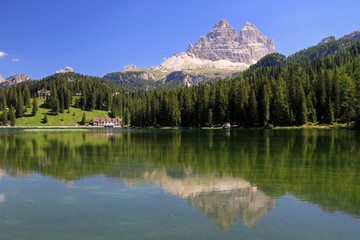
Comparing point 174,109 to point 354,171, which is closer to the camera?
point 354,171

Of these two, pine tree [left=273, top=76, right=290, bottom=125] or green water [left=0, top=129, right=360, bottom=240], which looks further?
pine tree [left=273, top=76, right=290, bottom=125]

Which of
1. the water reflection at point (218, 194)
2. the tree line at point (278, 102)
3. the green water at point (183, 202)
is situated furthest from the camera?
the tree line at point (278, 102)

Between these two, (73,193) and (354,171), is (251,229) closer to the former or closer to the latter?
(73,193)

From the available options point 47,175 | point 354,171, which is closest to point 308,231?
point 354,171

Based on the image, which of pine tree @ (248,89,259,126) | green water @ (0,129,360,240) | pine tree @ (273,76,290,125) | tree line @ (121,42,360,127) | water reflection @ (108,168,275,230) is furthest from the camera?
pine tree @ (248,89,259,126)

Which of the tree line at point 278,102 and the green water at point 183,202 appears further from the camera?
the tree line at point 278,102

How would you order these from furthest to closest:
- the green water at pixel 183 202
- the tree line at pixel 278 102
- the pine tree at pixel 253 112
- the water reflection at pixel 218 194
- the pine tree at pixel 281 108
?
the pine tree at pixel 253 112, the pine tree at pixel 281 108, the tree line at pixel 278 102, the water reflection at pixel 218 194, the green water at pixel 183 202

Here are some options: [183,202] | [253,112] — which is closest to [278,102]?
[253,112]

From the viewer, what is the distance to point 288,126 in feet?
353

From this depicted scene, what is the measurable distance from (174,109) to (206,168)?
128482 mm

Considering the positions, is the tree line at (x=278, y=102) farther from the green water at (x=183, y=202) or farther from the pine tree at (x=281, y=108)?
the green water at (x=183, y=202)

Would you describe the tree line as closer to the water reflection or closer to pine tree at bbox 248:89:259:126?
pine tree at bbox 248:89:259:126

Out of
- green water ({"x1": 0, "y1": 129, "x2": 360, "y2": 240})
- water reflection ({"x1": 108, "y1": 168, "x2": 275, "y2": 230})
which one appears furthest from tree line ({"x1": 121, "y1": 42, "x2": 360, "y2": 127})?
water reflection ({"x1": 108, "y1": 168, "x2": 275, "y2": 230})

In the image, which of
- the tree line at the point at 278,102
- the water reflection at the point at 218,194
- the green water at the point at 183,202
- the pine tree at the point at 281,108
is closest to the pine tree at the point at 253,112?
the tree line at the point at 278,102
